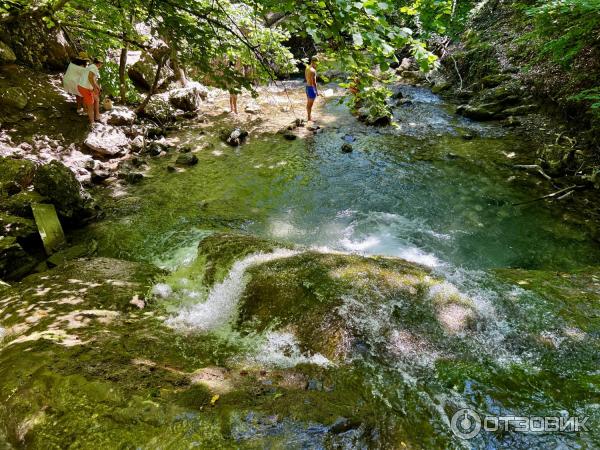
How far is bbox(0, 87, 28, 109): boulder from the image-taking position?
918 centimetres

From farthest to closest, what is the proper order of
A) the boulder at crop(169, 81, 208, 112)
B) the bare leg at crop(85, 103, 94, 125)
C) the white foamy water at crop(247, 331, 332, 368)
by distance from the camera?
the boulder at crop(169, 81, 208, 112)
the bare leg at crop(85, 103, 94, 125)
the white foamy water at crop(247, 331, 332, 368)

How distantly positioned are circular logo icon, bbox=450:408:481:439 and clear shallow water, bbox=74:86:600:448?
0.28ft

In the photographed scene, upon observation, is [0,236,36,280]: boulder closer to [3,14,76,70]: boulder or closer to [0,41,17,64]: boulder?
[0,41,17,64]: boulder

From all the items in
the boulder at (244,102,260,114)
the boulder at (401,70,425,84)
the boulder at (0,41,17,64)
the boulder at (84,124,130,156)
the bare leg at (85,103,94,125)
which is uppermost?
the boulder at (0,41,17,64)

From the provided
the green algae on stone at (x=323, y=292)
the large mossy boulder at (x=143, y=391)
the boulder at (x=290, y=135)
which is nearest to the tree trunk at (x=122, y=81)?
the boulder at (x=290, y=135)

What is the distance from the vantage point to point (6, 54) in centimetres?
991

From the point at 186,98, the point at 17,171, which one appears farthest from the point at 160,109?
the point at 17,171

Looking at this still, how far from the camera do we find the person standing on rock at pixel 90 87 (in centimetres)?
959

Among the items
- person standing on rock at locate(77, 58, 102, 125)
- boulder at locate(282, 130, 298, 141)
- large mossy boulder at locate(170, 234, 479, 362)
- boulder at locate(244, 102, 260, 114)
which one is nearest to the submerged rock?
boulder at locate(282, 130, 298, 141)

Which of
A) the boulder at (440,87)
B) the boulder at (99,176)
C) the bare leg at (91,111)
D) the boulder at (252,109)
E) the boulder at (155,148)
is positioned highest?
the boulder at (440,87)

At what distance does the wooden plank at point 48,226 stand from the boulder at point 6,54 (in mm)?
6293

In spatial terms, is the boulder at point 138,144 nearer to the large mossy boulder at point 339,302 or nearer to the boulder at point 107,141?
the boulder at point 107,141

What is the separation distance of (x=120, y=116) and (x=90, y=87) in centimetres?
152

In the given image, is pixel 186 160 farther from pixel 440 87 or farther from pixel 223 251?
pixel 440 87
